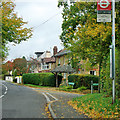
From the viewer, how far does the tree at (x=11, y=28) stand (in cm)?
2168

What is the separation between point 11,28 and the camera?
2217 cm

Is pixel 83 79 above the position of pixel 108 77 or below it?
below

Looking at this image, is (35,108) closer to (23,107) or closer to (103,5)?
(23,107)

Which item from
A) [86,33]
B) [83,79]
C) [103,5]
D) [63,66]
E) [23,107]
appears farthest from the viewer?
[63,66]

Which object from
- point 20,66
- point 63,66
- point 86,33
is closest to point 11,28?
point 86,33

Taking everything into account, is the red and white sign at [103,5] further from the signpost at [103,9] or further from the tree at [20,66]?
the tree at [20,66]

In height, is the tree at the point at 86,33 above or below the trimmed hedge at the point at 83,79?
above

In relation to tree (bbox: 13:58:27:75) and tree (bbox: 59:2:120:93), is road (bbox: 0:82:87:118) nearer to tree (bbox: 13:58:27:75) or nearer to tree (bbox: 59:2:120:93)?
tree (bbox: 59:2:120:93)

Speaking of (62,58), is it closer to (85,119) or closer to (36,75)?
(36,75)

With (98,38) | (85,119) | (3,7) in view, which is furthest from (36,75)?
(85,119)

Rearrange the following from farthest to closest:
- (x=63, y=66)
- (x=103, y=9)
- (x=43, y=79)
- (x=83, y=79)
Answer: (x=43, y=79), (x=63, y=66), (x=83, y=79), (x=103, y=9)

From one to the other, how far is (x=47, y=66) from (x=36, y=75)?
21.3 metres

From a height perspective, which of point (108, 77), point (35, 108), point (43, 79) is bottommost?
point (35, 108)

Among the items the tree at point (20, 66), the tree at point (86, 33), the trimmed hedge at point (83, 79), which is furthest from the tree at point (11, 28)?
the tree at point (20, 66)
